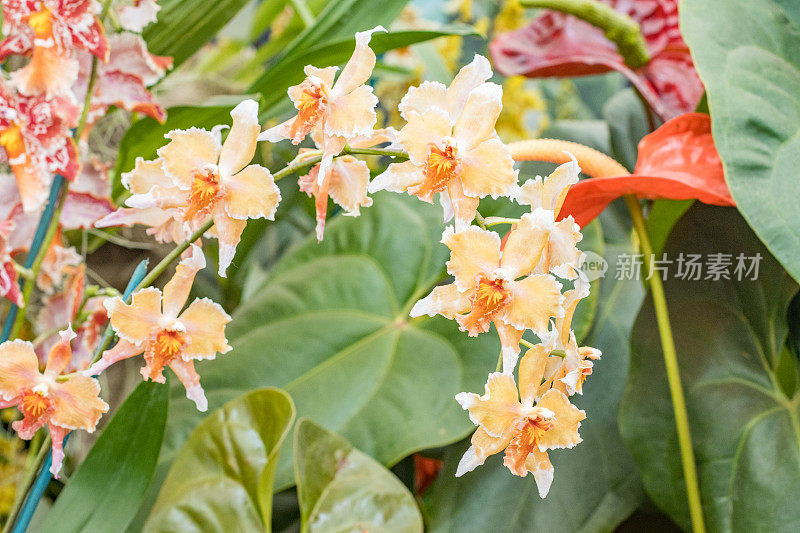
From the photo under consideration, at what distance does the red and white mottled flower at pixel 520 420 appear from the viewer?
0.25m

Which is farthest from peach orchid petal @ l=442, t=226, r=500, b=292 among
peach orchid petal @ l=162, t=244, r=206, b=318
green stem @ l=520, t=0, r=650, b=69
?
green stem @ l=520, t=0, r=650, b=69

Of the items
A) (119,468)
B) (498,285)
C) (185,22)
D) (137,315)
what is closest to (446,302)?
(498,285)

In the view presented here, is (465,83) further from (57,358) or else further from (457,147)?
(57,358)

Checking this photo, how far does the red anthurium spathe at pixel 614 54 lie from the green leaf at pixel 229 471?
1.22 feet

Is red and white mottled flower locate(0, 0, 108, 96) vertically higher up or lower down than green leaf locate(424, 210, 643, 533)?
higher up

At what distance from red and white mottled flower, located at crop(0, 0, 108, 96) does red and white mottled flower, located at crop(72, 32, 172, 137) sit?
0.19 feet

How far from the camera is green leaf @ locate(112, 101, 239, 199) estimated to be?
0.41 metres

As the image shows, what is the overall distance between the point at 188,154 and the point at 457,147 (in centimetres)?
10

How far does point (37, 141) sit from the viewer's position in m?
0.35

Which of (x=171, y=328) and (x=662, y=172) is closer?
(x=171, y=328)

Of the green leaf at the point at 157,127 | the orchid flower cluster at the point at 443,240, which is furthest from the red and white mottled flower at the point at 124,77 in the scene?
the orchid flower cluster at the point at 443,240

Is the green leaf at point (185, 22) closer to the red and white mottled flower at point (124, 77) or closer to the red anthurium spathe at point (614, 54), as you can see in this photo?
the red and white mottled flower at point (124, 77)

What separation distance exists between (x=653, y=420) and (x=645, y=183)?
0.56 ft

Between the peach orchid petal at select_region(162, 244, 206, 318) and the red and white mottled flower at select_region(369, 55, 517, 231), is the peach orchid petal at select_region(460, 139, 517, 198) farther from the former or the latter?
the peach orchid petal at select_region(162, 244, 206, 318)
